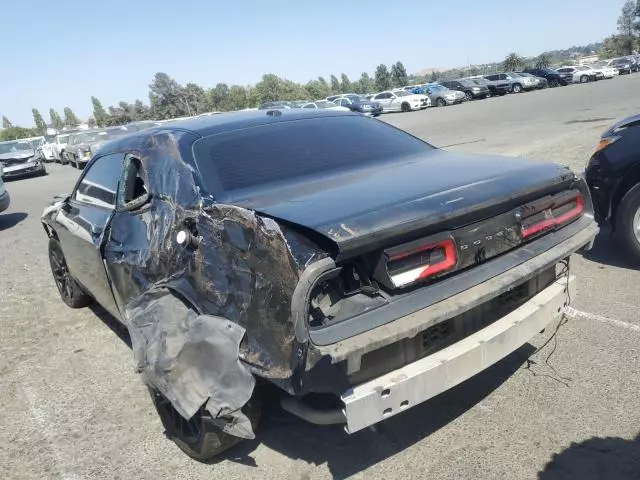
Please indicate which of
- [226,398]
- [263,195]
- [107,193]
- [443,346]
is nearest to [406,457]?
[443,346]

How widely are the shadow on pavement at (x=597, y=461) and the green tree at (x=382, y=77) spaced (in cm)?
9884

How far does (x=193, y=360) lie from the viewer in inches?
101

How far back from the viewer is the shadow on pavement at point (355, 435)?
277cm

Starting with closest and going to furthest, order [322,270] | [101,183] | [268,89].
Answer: [322,270] → [101,183] → [268,89]

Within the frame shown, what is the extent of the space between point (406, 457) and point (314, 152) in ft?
6.36

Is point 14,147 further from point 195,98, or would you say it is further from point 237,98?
point 195,98

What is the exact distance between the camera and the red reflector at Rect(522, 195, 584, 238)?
2.81 m

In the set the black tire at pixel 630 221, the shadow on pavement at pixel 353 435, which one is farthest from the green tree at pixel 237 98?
the shadow on pavement at pixel 353 435

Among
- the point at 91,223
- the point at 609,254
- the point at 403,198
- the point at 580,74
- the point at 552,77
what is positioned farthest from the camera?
the point at 552,77

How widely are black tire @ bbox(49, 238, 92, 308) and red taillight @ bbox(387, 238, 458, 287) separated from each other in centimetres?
384

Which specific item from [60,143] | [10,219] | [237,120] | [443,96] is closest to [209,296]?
[237,120]

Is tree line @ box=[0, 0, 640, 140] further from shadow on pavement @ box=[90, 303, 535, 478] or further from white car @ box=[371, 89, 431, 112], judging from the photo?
shadow on pavement @ box=[90, 303, 535, 478]

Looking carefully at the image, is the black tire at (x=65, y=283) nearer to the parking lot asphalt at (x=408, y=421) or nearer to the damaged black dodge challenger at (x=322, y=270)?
the parking lot asphalt at (x=408, y=421)

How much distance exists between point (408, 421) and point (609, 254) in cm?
324
